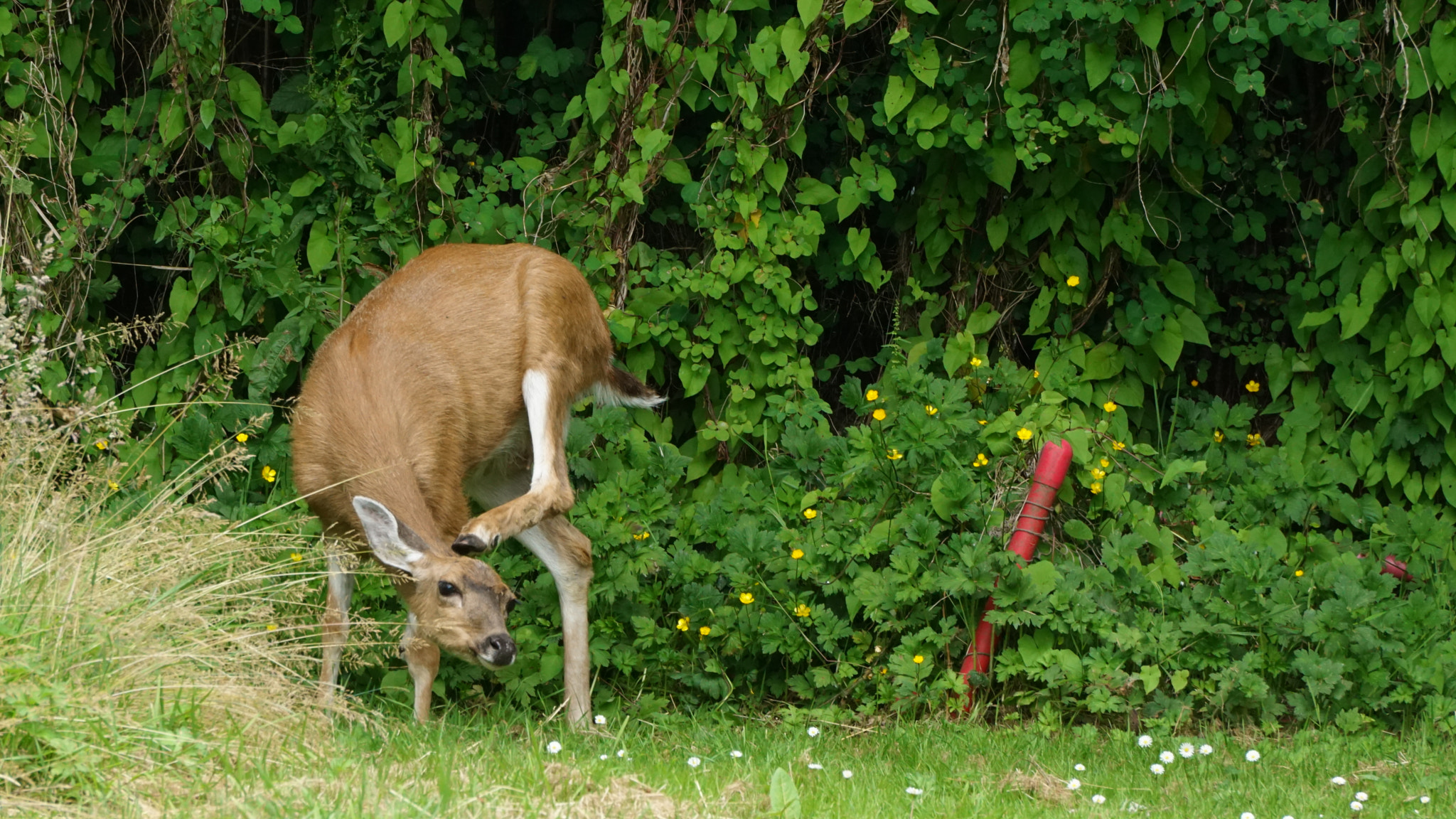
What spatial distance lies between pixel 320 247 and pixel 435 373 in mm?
1644

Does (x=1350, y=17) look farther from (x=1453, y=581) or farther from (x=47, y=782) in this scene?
(x=47, y=782)

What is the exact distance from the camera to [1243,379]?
7.70 meters

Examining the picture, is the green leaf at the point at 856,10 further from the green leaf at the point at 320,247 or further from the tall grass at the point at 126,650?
the tall grass at the point at 126,650

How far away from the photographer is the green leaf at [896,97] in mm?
6398

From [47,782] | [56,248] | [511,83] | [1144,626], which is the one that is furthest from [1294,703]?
[56,248]

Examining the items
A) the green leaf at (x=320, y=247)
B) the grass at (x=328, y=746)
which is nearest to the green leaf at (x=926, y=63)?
the green leaf at (x=320, y=247)

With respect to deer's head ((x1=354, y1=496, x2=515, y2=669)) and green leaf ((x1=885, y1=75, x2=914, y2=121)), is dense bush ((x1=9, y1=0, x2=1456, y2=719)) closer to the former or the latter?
green leaf ((x1=885, y1=75, x2=914, y2=121))

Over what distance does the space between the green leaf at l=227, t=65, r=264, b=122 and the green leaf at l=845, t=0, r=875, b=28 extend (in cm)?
258

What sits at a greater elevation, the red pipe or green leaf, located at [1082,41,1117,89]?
green leaf, located at [1082,41,1117,89]

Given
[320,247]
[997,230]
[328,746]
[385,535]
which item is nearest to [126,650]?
[328,746]

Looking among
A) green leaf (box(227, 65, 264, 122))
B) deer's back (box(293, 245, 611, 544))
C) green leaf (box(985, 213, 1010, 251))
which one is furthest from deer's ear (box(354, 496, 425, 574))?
green leaf (box(985, 213, 1010, 251))

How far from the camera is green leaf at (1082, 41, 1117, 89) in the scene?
20.1ft

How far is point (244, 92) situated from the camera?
659cm

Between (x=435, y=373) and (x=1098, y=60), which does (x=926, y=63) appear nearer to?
(x=1098, y=60)
